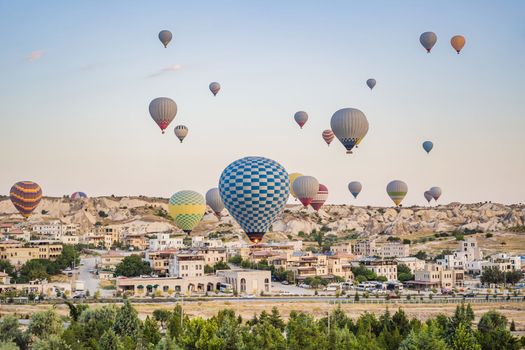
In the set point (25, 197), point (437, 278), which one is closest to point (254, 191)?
point (437, 278)

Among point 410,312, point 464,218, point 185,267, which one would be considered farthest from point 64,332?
point 464,218

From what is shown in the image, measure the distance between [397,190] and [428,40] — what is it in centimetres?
2264


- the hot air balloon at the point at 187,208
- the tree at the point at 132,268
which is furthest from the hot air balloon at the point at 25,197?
the hot air balloon at the point at 187,208

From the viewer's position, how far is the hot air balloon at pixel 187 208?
67.6m

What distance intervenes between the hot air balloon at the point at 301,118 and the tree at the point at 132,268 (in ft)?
60.3

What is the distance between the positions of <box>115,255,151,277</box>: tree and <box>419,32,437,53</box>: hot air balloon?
28.6 meters

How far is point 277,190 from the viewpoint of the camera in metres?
43.8

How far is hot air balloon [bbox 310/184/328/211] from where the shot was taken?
76750mm

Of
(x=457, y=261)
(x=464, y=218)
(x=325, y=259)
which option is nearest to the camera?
(x=325, y=259)

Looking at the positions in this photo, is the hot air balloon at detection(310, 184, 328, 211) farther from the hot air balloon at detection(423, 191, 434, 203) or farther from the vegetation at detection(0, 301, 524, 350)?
the vegetation at detection(0, 301, 524, 350)

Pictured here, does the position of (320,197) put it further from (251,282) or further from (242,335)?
(242,335)

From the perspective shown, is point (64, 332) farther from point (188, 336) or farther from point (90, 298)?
point (90, 298)

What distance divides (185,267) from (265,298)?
1143cm

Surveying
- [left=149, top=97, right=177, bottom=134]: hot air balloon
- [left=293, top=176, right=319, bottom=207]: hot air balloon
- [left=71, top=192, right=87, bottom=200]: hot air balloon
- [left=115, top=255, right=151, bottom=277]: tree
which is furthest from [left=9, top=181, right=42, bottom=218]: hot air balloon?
[left=71, top=192, right=87, bottom=200]: hot air balloon
